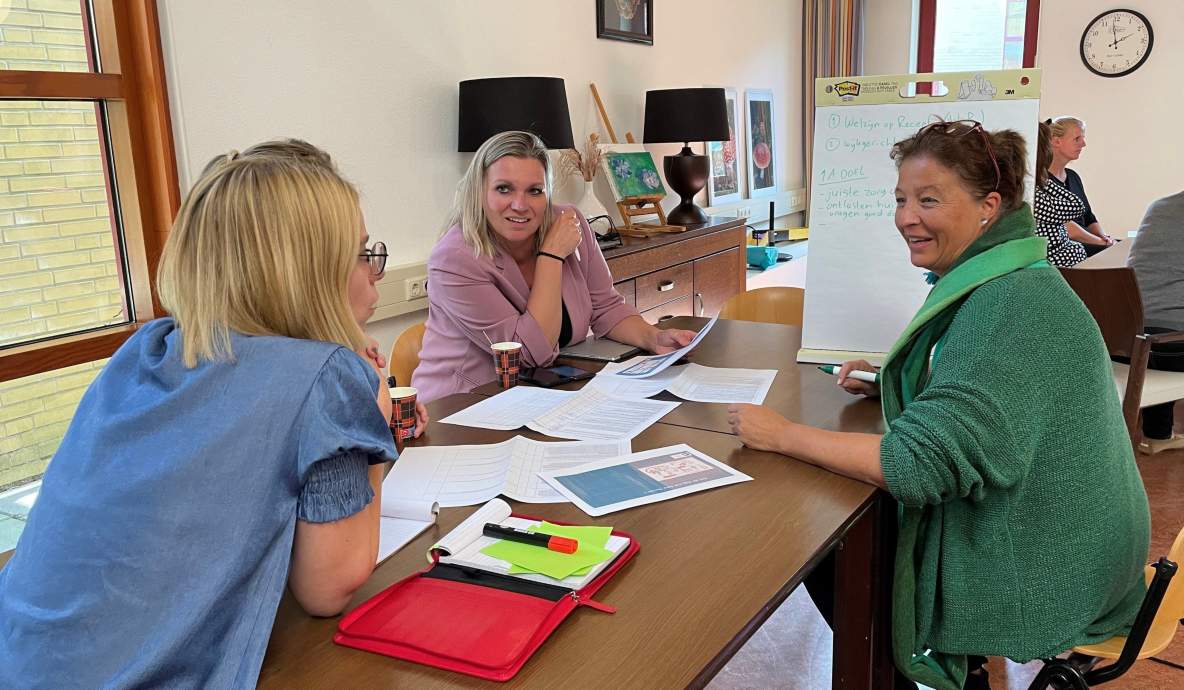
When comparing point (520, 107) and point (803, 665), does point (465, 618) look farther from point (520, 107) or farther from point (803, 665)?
point (520, 107)

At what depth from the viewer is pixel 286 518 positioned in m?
0.96

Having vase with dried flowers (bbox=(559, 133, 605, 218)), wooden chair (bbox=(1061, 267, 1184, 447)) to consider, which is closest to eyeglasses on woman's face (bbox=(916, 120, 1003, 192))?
wooden chair (bbox=(1061, 267, 1184, 447))

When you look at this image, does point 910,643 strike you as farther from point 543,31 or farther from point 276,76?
point 543,31

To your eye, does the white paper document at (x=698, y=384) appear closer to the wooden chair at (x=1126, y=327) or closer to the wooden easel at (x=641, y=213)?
the wooden chair at (x=1126, y=327)

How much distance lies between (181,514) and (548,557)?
0.45 m

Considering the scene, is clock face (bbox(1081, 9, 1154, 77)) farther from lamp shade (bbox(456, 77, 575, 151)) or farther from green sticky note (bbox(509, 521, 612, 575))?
green sticky note (bbox(509, 521, 612, 575))

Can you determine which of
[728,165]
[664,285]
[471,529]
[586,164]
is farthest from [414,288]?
[728,165]

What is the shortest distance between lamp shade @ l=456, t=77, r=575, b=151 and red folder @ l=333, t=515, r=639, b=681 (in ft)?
7.11

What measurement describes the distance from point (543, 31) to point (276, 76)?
4.66 ft

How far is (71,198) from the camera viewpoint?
91.7 inches

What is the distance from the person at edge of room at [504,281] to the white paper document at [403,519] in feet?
3.05

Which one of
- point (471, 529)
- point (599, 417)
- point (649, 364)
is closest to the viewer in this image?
point (471, 529)

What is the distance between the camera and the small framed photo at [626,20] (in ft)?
13.4

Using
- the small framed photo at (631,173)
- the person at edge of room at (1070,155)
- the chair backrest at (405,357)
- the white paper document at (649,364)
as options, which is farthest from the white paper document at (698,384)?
the person at edge of room at (1070,155)
